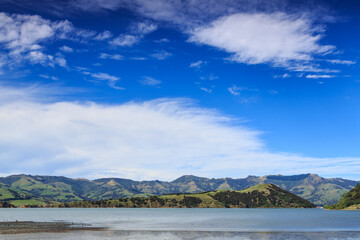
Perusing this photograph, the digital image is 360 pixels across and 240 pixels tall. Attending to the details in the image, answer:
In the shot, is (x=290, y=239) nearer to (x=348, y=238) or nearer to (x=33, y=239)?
(x=348, y=238)

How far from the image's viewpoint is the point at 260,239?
9644 cm

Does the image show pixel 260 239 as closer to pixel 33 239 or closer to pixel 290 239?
pixel 290 239

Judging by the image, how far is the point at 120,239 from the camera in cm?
9356

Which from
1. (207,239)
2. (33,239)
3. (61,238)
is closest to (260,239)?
(207,239)

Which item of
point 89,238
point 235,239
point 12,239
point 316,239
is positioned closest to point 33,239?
point 12,239

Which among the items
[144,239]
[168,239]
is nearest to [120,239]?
[144,239]

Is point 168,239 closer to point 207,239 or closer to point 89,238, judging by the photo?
point 207,239

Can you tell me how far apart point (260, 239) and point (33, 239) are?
63479 millimetres

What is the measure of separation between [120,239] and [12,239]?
28681 mm

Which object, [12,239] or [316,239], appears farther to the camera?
[316,239]

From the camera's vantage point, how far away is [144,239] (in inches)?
3720

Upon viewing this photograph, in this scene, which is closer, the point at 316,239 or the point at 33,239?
the point at 33,239

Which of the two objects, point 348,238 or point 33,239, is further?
point 348,238

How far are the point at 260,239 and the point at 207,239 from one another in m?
15.6
